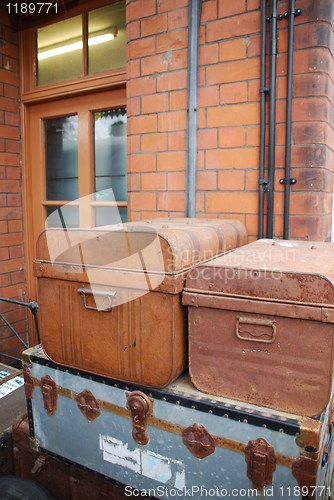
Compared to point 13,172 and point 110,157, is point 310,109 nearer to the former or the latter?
point 110,157

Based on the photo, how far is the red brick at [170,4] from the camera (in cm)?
193

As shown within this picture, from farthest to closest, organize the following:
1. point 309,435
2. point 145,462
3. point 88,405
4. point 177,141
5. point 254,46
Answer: point 177,141 < point 254,46 < point 88,405 < point 145,462 < point 309,435

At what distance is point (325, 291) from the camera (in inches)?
37.9

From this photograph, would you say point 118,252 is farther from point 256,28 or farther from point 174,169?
point 256,28

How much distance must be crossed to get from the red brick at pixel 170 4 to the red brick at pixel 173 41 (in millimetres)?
125

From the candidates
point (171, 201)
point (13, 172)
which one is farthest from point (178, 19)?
point (13, 172)

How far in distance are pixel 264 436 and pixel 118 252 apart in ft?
2.26

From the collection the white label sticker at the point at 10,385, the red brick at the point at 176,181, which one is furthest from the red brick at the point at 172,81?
the white label sticker at the point at 10,385

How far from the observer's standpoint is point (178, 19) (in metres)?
1.95

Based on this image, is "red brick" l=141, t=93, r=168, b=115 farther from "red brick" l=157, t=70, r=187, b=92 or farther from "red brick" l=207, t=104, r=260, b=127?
"red brick" l=207, t=104, r=260, b=127

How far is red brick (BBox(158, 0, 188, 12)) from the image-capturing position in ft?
6.34

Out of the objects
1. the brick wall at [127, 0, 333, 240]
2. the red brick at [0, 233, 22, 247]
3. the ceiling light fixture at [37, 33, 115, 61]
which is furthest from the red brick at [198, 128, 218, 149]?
the red brick at [0, 233, 22, 247]

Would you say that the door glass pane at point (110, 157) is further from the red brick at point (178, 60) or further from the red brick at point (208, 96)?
the red brick at point (208, 96)

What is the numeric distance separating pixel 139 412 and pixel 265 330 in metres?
0.52
